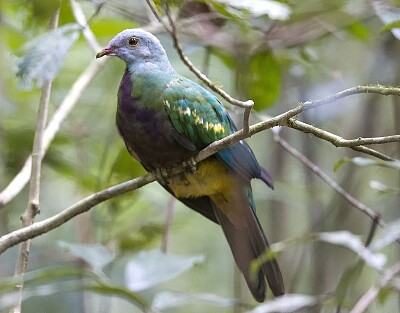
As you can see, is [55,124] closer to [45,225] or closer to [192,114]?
[192,114]

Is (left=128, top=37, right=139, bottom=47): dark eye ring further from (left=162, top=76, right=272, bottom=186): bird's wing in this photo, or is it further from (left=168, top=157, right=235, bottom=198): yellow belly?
(left=168, top=157, right=235, bottom=198): yellow belly

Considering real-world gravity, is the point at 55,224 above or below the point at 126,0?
below

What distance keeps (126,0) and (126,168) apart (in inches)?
36.8

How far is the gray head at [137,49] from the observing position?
2795 mm

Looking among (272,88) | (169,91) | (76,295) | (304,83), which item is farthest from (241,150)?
(304,83)

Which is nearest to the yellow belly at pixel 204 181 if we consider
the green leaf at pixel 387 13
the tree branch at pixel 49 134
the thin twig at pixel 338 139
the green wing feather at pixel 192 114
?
the green wing feather at pixel 192 114

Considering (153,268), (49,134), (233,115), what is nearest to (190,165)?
(153,268)

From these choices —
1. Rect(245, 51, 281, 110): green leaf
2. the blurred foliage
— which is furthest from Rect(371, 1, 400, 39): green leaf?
Rect(245, 51, 281, 110): green leaf

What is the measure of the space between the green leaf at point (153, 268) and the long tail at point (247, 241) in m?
0.17

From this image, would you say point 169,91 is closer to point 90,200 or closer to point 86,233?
point 90,200

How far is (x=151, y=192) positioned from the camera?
4.45 m

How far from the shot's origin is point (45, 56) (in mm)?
2348

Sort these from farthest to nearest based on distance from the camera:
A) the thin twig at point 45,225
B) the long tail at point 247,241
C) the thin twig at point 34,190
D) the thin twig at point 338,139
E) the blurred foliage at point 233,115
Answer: the long tail at point 247,241, the blurred foliage at point 233,115, the thin twig at point 34,190, the thin twig at point 45,225, the thin twig at point 338,139

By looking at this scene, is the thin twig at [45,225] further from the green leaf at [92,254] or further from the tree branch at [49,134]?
the green leaf at [92,254]
